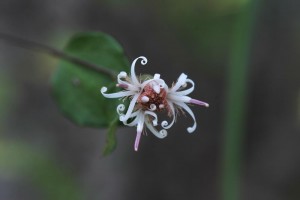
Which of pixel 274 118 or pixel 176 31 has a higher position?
pixel 176 31

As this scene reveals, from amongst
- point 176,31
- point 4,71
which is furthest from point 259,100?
point 4,71

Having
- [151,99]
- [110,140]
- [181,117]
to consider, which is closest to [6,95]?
[181,117]

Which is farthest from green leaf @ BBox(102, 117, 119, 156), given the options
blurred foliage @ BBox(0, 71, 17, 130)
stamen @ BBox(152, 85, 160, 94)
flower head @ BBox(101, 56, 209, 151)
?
blurred foliage @ BBox(0, 71, 17, 130)

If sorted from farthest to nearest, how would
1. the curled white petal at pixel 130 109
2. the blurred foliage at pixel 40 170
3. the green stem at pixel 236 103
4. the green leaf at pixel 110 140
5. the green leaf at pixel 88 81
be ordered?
1. the blurred foliage at pixel 40 170
2. the green stem at pixel 236 103
3. the green leaf at pixel 88 81
4. the green leaf at pixel 110 140
5. the curled white petal at pixel 130 109

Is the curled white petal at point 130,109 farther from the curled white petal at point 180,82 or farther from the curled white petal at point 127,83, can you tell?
the curled white petal at point 180,82

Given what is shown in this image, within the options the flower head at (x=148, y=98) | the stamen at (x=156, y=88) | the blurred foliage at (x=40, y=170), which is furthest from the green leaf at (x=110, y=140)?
the blurred foliage at (x=40, y=170)

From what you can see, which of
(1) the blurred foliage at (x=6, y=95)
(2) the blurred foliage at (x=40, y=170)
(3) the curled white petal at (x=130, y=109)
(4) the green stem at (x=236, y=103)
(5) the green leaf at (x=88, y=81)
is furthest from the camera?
(1) the blurred foliage at (x=6, y=95)

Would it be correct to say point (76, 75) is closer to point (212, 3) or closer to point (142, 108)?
point (142, 108)

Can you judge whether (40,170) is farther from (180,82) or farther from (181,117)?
(180,82)
